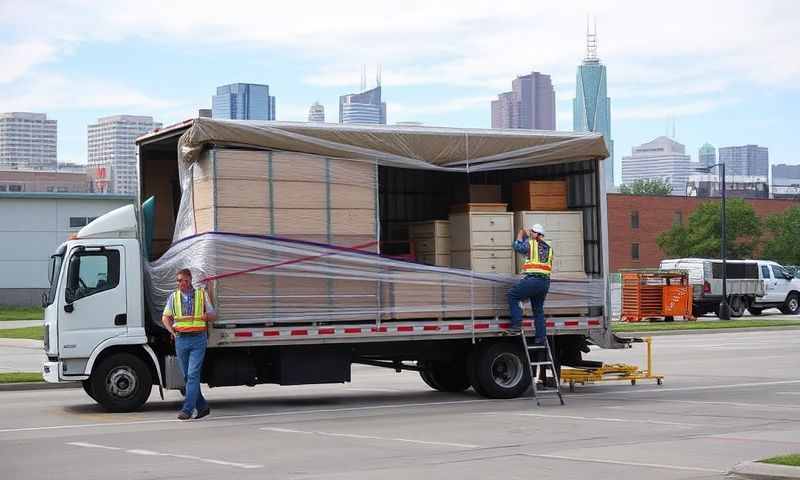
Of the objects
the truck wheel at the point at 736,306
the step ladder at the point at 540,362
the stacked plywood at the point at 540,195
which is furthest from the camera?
the truck wheel at the point at 736,306

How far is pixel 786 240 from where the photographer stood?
7650 centimetres

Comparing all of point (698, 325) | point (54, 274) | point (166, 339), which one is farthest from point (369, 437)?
point (698, 325)

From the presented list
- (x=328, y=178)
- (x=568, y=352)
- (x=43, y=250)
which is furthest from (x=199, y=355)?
(x=43, y=250)

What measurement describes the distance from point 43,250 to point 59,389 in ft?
137

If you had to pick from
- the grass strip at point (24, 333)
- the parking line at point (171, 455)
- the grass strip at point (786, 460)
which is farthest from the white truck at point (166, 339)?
the grass strip at point (24, 333)

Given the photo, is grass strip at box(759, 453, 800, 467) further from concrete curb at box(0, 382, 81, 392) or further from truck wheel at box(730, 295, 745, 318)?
truck wheel at box(730, 295, 745, 318)

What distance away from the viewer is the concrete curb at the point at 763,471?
396 inches

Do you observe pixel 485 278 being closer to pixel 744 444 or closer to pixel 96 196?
pixel 744 444

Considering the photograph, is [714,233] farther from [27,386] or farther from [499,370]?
[499,370]

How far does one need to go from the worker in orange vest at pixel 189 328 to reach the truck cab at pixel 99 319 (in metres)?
0.97

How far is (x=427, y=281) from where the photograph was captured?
17.2 meters

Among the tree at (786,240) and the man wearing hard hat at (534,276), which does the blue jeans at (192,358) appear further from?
the tree at (786,240)

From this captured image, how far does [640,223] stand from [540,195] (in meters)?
86.3

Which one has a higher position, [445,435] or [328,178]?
[328,178]
